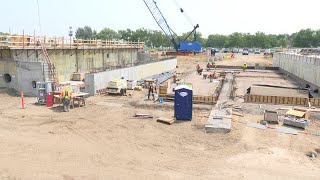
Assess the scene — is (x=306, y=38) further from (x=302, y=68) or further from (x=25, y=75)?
(x=25, y=75)

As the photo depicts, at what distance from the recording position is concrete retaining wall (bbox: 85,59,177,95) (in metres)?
26.4

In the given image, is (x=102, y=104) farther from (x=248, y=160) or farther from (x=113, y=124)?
(x=248, y=160)

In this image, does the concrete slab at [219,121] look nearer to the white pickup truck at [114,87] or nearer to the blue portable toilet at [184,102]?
the blue portable toilet at [184,102]

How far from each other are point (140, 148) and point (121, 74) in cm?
1831

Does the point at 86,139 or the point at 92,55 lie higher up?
the point at 92,55

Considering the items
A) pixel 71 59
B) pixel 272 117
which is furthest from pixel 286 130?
pixel 71 59

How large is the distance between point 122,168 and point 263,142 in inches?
279

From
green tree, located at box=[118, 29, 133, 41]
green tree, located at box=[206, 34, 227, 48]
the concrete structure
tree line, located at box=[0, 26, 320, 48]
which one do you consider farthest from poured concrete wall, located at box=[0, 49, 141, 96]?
green tree, located at box=[206, 34, 227, 48]

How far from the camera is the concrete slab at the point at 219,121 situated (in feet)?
53.4

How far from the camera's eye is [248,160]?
41.7 ft

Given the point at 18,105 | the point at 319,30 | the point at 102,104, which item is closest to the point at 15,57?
the point at 18,105

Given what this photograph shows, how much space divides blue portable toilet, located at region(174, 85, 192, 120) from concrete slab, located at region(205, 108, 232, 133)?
54.8 inches

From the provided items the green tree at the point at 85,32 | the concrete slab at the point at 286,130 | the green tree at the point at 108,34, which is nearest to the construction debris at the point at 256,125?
the concrete slab at the point at 286,130

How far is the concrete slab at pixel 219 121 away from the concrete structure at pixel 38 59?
1495 centimetres
